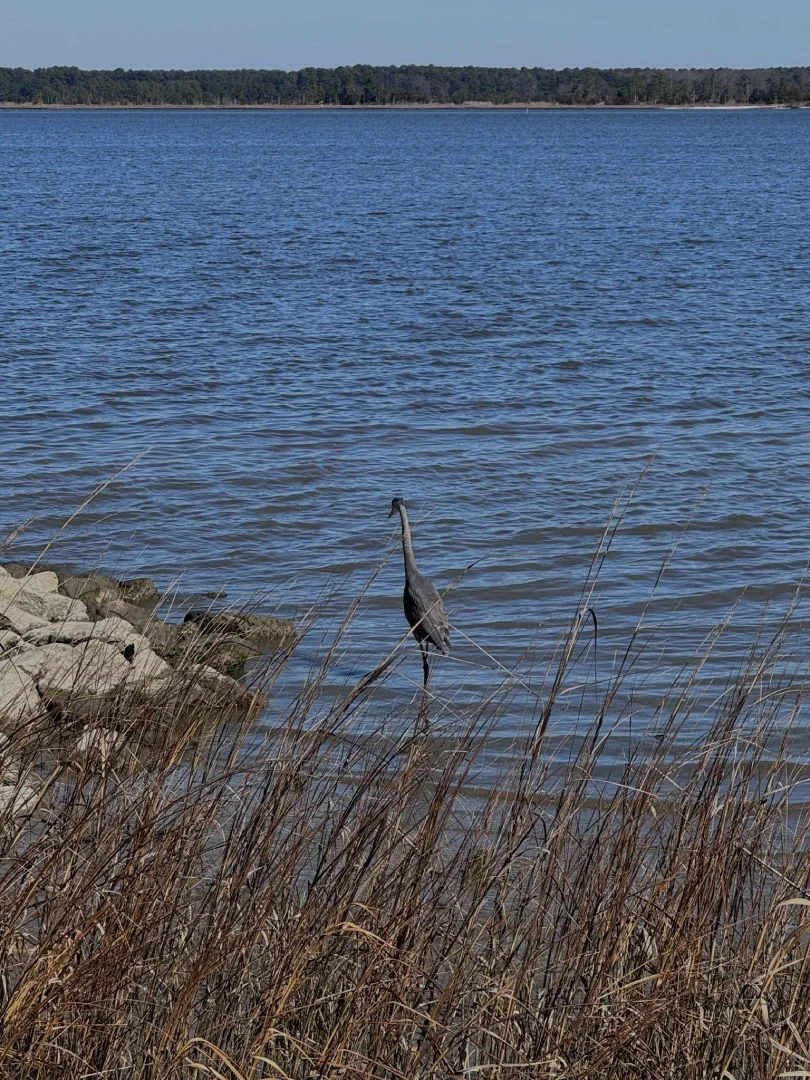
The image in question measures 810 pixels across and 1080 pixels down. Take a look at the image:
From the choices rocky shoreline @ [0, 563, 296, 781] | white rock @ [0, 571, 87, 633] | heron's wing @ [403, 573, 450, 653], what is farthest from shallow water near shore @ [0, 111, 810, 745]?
white rock @ [0, 571, 87, 633]

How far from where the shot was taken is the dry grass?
9.25 feet

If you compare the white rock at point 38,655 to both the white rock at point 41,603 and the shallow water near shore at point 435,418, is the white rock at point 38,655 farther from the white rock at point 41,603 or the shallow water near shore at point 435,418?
the white rock at point 41,603

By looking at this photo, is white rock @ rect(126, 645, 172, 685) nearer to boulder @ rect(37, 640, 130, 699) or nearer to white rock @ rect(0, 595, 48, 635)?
boulder @ rect(37, 640, 130, 699)

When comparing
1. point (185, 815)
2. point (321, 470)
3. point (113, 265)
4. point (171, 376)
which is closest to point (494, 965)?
point (185, 815)

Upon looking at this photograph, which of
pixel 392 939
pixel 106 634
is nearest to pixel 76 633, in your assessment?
pixel 106 634

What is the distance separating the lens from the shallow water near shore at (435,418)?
9.12 metres

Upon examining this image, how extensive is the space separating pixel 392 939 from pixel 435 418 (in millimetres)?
11850

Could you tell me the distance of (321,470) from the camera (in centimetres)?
1249

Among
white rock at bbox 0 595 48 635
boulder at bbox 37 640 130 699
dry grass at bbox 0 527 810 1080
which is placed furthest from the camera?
white rock at bbox 0 595 48 635

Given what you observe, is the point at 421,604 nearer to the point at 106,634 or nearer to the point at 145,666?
the point at 106,634

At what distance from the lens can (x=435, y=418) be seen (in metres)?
14.7

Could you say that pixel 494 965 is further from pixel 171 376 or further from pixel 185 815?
pixel 171 376

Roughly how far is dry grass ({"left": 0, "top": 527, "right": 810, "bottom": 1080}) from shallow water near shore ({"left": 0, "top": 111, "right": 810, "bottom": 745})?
24.7 inches

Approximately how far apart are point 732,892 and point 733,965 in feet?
1.20
